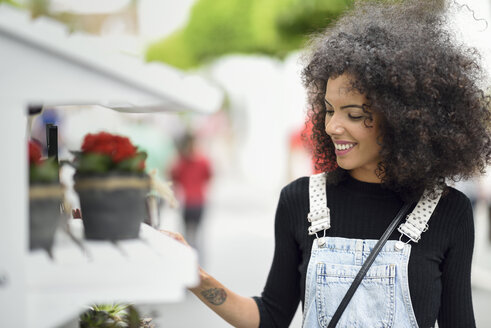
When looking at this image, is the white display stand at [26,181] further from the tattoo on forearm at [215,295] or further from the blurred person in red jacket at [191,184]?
the blurred person in red jacket at [191,184]

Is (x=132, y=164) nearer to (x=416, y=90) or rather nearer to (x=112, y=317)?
(x=112, y=317)

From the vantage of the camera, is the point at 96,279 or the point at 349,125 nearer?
the point at 96,279

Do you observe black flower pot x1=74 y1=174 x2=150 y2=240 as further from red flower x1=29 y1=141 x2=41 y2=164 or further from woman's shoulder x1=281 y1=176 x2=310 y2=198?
woman's shoulder x1=281 y1=176 x2=310 y2=198

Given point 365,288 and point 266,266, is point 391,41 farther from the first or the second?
point 266,266

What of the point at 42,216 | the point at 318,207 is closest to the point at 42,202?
the point at 42,216

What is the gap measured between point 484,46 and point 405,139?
49cm

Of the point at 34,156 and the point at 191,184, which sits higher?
the point at 34,156

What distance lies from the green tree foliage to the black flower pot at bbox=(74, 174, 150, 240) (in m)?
5.77

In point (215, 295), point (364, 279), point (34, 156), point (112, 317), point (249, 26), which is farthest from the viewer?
point (249, 26)

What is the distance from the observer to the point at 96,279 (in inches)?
43.3

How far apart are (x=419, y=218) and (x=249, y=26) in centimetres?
1233

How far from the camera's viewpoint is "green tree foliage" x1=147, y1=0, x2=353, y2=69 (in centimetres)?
802

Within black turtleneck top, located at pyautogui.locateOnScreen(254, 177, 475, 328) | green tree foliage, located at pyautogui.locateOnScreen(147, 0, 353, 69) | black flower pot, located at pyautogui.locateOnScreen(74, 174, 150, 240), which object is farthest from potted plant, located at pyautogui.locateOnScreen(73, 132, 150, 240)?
green tree foliage, located at pyautogui.locateOnScreen(147, 0, 353, 69)

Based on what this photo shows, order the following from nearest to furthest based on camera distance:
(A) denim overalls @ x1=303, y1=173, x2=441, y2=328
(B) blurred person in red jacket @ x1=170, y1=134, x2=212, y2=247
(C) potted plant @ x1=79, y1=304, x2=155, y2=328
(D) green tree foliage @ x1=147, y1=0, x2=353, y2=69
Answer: (C) potted plant @ x1=79, y1=304, x2=155, y2=328
(A) denim overalls @ x1=303, y1=173, x2=441, y2=328
(B) blurred person in red jacket @ x1=170, y1=134, x2=212, y2=247
(D) green tree foliage @ x1=147, y1=0, x2=353, y2=69
